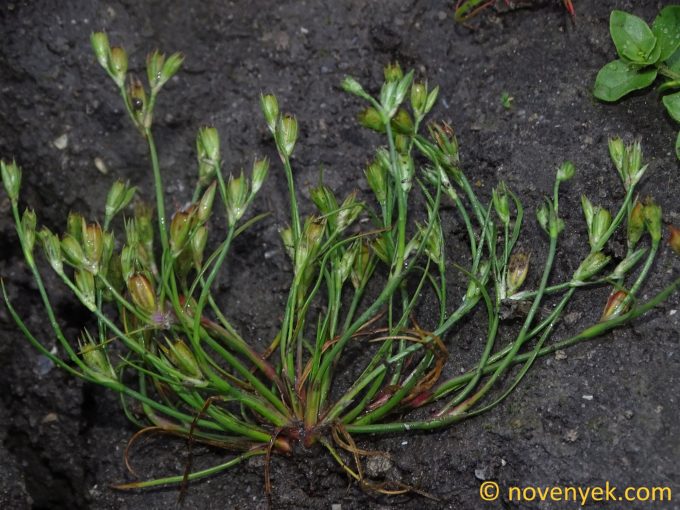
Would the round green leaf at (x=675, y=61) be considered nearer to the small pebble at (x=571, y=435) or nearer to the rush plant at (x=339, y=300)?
the rush plant at (x=339, y=300)

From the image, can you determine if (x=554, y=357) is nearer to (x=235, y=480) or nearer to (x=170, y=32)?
(x=235, y=480)

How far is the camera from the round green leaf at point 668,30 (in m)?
1.97

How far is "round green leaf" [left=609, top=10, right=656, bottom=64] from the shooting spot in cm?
198

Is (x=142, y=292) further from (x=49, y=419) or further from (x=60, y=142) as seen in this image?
(x=60, y=142)

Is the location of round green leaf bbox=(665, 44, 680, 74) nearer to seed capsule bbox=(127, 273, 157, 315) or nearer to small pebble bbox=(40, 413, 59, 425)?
seed capsule bbox=(127, 273, 157, 315)

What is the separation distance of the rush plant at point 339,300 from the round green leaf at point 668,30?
0.25 metres

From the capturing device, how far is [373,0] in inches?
93.1

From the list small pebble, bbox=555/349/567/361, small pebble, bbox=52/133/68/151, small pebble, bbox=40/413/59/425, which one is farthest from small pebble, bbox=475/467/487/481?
small pebble, bbox=52/133/68/151

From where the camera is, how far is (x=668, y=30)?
1.99 meters

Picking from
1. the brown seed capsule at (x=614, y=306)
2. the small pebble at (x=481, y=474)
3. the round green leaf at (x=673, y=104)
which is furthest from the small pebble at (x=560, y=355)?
the round green leaf at (x=673, y=104)

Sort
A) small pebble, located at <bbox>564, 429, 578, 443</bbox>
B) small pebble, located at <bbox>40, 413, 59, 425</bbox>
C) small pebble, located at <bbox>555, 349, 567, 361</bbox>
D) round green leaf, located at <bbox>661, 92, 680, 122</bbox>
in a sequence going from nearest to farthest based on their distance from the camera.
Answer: small pebble, located at <bbox>564, 429, 578, 443</bbox>
small pebble, located at <bbox>555, 349, 567, 361</bbox>
round green leaf, located at <bbox>661, 92, 680, 122</bbox>
small pebble, located at <bbox>40, 413, 59, 425</bbox>

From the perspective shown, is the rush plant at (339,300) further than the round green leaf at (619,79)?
No

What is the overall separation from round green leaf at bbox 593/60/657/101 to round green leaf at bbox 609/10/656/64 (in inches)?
1.3

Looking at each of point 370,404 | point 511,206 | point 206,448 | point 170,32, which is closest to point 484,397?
point 370,404
